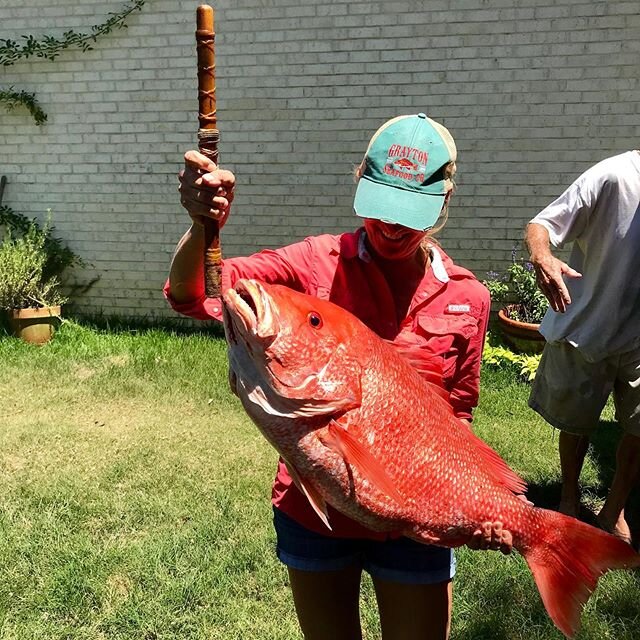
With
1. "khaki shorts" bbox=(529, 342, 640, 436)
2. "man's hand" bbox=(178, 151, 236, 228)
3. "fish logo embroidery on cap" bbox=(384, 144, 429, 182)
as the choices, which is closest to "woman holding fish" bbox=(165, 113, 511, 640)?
"fish logo embroidery on cap" bbox=(384, 144, 429, 182)

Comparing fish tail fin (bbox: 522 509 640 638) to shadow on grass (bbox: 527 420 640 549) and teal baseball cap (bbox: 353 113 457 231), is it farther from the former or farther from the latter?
shadow on grass (bbox: 527 420 640 549)

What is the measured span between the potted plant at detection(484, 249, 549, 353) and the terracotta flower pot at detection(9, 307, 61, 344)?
5.51 metres

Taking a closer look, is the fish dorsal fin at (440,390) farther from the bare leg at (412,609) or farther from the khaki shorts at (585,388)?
the khaki shorts at (585,388)

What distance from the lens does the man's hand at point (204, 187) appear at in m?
1.61

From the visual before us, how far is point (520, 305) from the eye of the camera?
7.54 meters

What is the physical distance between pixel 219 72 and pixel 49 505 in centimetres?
564

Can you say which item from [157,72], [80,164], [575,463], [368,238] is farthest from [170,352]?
[368,238]

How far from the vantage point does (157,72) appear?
316 inches

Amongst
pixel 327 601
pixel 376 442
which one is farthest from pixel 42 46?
pixel 376 442

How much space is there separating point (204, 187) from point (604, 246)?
2.74 m

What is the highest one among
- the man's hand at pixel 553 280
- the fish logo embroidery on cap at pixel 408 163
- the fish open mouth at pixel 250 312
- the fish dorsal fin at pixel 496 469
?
the fish logo embroidery on cap at pixel 408 163

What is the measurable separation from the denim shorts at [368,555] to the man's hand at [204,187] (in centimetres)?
112

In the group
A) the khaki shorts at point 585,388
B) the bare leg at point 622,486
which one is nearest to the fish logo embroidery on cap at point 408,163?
the khaki shorts at point 585,388

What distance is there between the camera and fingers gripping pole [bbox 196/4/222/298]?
5.12 feet
